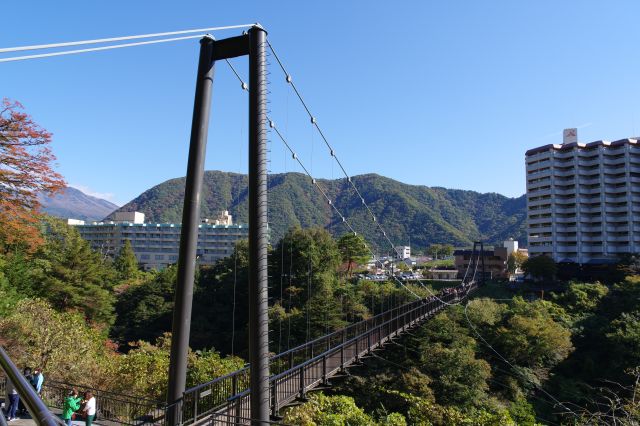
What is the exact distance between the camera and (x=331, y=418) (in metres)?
10.2

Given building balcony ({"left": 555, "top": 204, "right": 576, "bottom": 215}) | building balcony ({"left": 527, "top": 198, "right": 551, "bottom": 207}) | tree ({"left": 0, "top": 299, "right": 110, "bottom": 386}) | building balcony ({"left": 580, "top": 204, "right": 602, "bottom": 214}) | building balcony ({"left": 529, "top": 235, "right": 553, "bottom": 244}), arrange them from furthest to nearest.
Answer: building balcony ({"left": 527, "top": 198, "right": 551, "bottom": 207}), building balcony ({"left": 529, "top": 235, "right": 553, "bottom": 244}), building balcony ({"left": 555, "top": 204, "right": 576, "bottom": 215}), building balcony ({"left": 580, "top": 204, "right": 602, "bottom": 214}), tree ({"left": 0, "top": 299, "right": 110, "bottom": 386})

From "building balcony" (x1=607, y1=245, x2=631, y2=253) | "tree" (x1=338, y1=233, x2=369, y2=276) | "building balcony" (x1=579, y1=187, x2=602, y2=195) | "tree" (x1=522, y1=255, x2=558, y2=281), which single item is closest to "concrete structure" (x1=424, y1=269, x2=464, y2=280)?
"building balcony" (x1=607, y1=245, x2=631, y2=253)

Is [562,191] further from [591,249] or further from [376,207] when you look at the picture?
[376,207]

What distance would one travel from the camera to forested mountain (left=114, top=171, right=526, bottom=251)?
110 metres

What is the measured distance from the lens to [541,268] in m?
40.4

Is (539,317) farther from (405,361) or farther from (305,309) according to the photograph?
(305,309)

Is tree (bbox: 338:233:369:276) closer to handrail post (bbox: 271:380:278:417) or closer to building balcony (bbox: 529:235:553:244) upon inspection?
building balcony (bbox: 529:235:553:244)

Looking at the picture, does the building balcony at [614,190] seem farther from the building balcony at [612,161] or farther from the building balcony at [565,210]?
the building balcony at [565,210]

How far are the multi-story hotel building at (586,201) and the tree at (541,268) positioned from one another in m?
7.23

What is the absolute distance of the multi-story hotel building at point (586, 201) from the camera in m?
48.3

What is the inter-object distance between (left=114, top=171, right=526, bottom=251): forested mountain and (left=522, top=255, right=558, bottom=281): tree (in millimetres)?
58991


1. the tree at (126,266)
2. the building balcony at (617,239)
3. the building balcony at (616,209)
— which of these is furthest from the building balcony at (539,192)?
the tree at (126,266)

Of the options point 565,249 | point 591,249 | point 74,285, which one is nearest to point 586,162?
point 591,249

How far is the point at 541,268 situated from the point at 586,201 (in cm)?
1515
